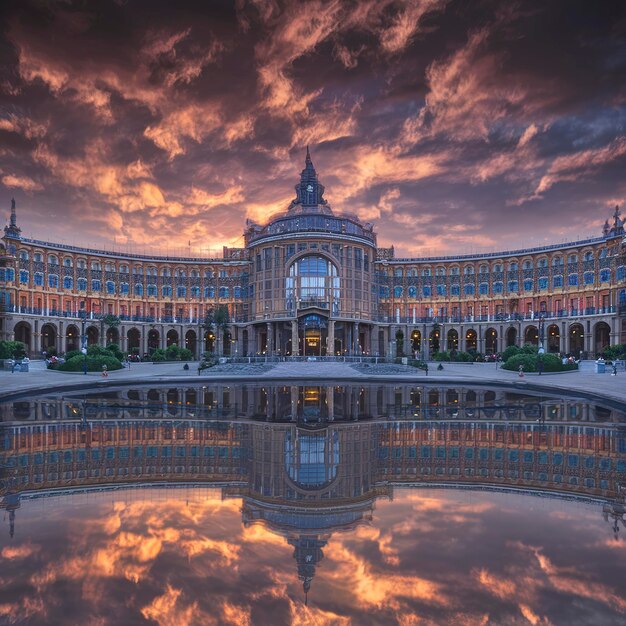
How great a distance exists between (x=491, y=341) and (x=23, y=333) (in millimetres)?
79132

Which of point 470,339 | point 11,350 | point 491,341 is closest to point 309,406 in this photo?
point 11,350

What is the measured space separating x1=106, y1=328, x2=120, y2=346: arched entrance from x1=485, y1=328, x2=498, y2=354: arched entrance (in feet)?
218

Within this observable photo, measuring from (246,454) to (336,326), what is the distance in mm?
64893

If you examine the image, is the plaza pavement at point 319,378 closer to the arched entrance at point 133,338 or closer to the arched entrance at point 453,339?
the arched entrance at point 133,338

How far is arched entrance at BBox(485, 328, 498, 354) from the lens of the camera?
89688 millimetres

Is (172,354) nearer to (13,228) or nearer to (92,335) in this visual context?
(92,335)

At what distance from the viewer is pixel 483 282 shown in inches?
3553

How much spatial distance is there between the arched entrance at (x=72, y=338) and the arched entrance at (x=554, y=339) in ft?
263

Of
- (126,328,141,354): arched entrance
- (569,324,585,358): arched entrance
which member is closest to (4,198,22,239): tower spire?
(126,328,141,354): arched entrance

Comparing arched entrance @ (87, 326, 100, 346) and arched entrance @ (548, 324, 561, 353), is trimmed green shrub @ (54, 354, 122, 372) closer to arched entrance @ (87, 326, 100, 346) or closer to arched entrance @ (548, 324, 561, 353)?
arched entrance @ (87, 326, 100, 346)

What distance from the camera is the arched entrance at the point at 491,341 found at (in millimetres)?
89688

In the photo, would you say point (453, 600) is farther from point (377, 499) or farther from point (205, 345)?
point (205, 345)

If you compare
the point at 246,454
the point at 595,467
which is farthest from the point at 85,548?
the point at 595,467

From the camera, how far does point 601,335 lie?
259ft
